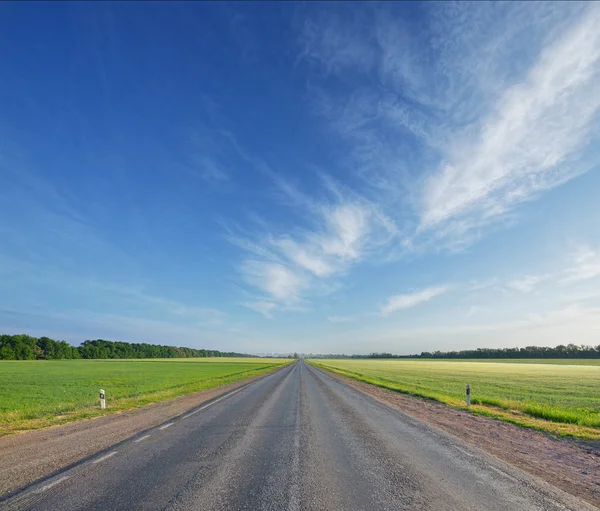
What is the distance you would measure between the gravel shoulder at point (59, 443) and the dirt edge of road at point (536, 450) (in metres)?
9.34

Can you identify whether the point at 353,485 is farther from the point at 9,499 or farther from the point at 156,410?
the point at 156,410

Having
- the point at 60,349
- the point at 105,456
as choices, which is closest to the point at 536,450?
the point at 105,456

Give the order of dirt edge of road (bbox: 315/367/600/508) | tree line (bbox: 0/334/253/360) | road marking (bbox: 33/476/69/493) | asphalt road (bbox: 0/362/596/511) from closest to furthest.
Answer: asphalt road (bbox: 0/362/596/511) → road marking (bbox: 33/476/69/493) → dirt edge of road (bbox: 315/367/600/508) → tree line (bbox: 0/334/253/360)

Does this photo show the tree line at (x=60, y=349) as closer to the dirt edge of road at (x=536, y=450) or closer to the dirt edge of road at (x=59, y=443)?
the dirt edge of road at (x=59, y=443)

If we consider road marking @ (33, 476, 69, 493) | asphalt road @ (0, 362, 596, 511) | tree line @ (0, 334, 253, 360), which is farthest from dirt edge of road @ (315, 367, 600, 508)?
tree line @ (0, 334, 253, 360)

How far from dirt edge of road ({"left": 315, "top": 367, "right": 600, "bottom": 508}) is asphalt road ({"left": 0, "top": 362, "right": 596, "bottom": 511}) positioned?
0.51 metres

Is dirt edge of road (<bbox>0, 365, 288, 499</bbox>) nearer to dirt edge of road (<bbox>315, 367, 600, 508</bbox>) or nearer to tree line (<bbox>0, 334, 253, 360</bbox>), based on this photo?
dirt edge of road (<bbox>315, 367, 600, 508</bbox>)

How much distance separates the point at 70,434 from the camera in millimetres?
10383

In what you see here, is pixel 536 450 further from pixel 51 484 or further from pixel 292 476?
pixel 51 484

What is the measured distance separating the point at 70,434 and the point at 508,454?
11872 mm

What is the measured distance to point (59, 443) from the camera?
30.0 ft

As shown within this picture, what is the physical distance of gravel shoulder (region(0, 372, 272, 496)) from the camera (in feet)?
21.6

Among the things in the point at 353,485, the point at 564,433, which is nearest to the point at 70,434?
the point at 353,485

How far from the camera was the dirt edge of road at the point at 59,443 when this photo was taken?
6.54 metres
